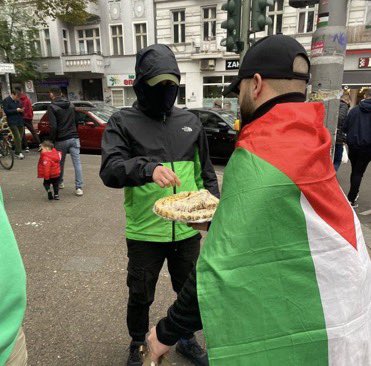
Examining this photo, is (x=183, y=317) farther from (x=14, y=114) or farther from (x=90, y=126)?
(x=90, y=126)

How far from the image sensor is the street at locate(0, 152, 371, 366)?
2.72 metres

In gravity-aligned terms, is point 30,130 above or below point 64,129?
below

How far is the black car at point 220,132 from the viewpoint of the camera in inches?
386

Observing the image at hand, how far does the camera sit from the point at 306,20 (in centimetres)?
1938

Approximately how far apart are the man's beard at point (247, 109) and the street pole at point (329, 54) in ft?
12.8

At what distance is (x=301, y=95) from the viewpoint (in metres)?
1.27

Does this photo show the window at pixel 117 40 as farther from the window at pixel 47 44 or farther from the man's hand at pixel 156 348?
the man's hand at pixel 156 348

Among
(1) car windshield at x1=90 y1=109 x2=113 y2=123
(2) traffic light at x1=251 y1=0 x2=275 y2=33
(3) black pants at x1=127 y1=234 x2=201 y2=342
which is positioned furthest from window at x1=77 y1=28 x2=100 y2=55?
(3) black pants at x1=127 y1=234 x2=201 y2=342

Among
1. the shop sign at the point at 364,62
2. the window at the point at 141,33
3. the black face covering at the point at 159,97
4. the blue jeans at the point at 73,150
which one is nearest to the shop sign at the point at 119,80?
the window at the point at 141,33

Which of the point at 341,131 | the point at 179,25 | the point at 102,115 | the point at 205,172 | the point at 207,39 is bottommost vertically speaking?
the point at 102,115

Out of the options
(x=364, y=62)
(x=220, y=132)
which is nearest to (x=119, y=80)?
(x=364, y=62)

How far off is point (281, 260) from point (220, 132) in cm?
896

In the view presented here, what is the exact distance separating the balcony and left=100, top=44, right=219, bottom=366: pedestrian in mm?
23967

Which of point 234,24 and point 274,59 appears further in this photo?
point 234,24
